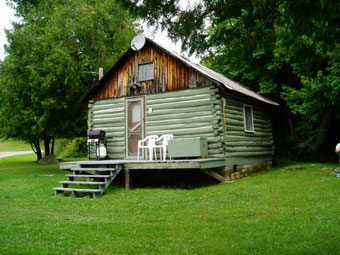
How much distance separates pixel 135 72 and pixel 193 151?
4555 millimetres

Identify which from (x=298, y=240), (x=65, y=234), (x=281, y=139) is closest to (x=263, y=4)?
(x=298, y=240)

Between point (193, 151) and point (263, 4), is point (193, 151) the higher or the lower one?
the lower one

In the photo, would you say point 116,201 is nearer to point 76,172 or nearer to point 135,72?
point 76,172

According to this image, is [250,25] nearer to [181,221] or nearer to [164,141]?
[181,221]

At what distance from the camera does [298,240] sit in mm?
4871

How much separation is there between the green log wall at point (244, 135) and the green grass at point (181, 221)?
217 centimetres

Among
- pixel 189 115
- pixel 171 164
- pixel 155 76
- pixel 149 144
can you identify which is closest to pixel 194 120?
pixel 189 115

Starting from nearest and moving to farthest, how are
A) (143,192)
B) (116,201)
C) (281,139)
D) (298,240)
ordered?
1. (298,240)
2. (116,201)
3. (143,192)
4. (281,139)

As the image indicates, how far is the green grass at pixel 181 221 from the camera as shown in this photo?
4758 mm

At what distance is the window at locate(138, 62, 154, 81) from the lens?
507 inches

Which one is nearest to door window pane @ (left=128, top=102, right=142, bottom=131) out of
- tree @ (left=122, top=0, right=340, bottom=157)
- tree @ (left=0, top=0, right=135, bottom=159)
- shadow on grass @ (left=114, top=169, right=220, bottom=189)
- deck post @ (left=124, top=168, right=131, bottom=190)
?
shadow on grass @ (left=114, top=169, right=220, bottom=189)

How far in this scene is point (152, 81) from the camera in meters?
12.8

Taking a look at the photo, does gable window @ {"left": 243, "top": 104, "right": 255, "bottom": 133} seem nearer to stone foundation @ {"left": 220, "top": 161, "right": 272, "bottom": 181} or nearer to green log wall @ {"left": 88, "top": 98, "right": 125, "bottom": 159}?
stone foundation @ {"left": 220, "top": 161, "right": 272, "bottom": 181}

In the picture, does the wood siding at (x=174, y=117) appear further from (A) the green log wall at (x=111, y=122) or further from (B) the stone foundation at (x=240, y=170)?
(B) the stone foundation at (x=240, y=170)
